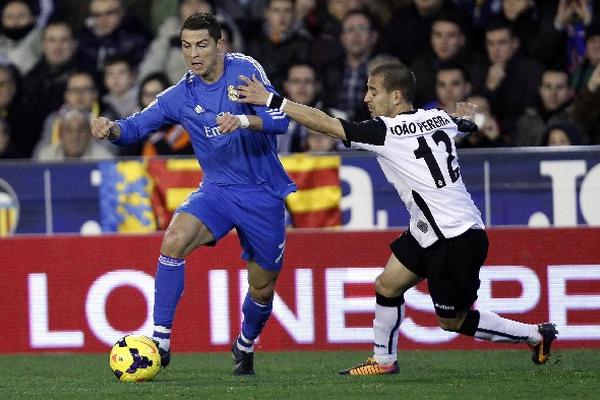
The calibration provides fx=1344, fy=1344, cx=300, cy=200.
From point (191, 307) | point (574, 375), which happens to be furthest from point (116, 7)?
point (574, 375)

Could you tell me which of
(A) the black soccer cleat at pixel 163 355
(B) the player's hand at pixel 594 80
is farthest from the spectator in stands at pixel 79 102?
(A) the black soccer cleat at pixel 163 355

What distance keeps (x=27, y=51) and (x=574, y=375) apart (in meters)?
8.08

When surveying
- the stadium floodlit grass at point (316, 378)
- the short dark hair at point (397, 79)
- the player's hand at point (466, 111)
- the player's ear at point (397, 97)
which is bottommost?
the stadium floodlit grass at point (316, 378)

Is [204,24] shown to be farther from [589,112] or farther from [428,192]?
[589,112]

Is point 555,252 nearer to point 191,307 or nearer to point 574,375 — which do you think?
point 574,375

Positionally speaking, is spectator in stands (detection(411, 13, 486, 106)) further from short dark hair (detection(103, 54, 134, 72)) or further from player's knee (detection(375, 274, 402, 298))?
player's knee (detection(375, 274, 402, 298))

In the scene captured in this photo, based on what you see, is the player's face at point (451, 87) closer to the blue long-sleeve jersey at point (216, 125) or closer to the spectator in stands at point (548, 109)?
the spectator in stands at point (548, 109)

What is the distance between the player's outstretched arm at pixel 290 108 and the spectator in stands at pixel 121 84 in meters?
5.97

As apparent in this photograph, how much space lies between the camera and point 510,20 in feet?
42.4

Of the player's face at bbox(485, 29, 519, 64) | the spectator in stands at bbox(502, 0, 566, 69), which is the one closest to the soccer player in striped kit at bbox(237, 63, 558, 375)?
the player's face at bbox(485, 29, 519, 64)

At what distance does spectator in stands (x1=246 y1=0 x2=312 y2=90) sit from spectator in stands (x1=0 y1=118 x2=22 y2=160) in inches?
98.9

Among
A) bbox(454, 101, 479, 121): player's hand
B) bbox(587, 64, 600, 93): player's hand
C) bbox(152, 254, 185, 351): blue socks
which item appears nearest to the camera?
bbox(152, 254, 185, 351): blue socks

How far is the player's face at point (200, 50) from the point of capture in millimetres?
8016

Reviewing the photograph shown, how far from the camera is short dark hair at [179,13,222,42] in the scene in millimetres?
8016
